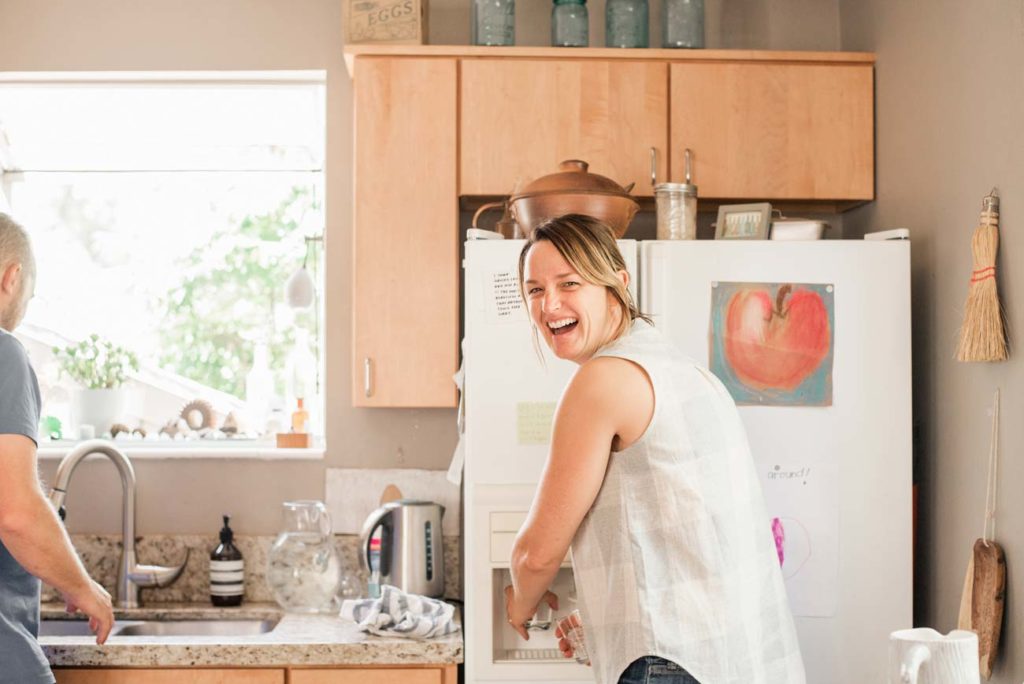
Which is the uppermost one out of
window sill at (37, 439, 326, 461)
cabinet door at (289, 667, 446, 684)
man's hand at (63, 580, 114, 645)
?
window sill at (37, 439, 326, 461)

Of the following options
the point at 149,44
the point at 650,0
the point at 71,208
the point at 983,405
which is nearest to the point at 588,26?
the point at 650,0

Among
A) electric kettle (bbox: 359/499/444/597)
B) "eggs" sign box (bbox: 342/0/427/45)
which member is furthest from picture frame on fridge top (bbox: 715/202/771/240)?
electric kettle (bbox: 359/499/444/597)

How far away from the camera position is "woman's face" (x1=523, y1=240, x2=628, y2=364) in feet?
5.54

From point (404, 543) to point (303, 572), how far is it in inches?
10.7

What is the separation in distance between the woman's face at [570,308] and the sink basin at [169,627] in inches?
59.7

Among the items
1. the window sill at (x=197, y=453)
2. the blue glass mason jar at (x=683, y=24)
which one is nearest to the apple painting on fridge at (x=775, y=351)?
the blue glass mason jar at (x=683, y=24)

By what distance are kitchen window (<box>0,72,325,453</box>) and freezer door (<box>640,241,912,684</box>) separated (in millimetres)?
1290

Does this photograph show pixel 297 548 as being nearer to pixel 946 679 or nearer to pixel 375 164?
pixel 375 164

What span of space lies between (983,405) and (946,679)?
993mm

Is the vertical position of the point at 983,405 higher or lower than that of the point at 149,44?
lower

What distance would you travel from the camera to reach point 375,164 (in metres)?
2.76

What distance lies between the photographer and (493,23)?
112 inches

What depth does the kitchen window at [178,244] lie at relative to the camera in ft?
10.7

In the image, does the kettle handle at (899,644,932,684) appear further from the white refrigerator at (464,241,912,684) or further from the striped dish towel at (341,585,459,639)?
the striped dish towel at (341,585,459,639)
